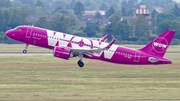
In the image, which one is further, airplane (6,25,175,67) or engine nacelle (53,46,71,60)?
airplane (6,25,175,67)

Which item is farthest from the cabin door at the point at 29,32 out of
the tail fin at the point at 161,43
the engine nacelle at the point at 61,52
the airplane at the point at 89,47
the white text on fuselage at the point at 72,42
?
the tail fin at the point at 161,43

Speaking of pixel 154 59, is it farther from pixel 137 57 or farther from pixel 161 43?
pixel 137 57

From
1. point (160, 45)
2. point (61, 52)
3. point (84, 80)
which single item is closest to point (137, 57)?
point (160, 45)

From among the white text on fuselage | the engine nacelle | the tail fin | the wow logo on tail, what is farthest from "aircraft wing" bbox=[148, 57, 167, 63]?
the engine nacelle

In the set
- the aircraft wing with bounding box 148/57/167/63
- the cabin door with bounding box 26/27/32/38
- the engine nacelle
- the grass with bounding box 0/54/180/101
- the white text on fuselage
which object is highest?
the cabin door with bounding box 26/27/32/38

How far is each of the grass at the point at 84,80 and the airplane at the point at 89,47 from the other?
154cm

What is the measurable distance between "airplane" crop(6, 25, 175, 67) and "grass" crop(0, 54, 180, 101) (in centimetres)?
154

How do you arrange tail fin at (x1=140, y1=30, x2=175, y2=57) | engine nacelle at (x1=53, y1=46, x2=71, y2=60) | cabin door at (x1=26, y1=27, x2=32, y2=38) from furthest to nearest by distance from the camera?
tail fin at (x1=140, y1=30, x2=175, y2=57), cabin door at (x1=26, y1=27, x2=32, y2=38), engine nacelle at (x1=53, y1=46, x2=71, y2=60)

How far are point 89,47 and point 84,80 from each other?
8.83 metres

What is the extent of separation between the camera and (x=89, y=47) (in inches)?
3223

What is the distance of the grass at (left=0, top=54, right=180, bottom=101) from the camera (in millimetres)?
60500

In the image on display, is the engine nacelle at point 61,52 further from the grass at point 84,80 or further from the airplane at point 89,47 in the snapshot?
the grass at point 84,80

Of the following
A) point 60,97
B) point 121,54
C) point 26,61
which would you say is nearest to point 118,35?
point 26,61

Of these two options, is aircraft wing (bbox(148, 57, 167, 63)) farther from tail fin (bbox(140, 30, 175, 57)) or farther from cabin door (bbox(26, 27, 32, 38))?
cabin door (bbox(26, 27, 32, 38))
